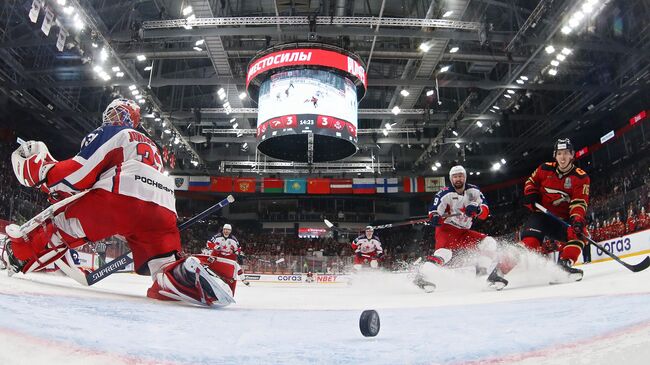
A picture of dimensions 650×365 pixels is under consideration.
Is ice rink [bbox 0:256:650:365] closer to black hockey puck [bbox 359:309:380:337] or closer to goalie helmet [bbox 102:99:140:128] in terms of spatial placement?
black hockey puck [bbox 359:309:380:337]

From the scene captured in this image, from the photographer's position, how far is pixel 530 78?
482 inches

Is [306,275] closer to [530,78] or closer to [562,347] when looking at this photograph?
[530,78]

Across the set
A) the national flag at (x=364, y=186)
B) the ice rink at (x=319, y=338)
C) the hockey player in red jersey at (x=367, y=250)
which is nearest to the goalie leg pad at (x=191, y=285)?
the ice rink at (x=319, y=338)

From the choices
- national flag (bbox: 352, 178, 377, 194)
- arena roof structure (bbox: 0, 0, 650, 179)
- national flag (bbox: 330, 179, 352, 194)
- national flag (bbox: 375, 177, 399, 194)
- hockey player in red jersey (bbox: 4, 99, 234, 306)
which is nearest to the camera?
hockey player in red jersey (bbox: 4, 99, 234, 306)

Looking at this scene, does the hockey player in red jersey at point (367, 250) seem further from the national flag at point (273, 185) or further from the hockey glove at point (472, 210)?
the national flag at point (273, 185)

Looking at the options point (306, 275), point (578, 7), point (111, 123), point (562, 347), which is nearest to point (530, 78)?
point (578, 7)

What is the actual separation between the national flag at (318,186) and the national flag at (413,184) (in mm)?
3779

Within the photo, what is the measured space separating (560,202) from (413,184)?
55.6 ft

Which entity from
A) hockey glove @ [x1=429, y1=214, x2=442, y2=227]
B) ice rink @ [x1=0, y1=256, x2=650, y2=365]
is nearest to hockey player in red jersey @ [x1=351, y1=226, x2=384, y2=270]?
hockey glove @ [x1=429, y1=214, x2=442, y2=227]

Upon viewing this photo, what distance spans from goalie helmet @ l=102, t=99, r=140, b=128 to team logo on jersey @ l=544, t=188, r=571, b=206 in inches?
157

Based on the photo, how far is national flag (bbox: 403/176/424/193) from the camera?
21281 mm

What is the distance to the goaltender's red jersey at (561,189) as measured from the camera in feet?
14.3

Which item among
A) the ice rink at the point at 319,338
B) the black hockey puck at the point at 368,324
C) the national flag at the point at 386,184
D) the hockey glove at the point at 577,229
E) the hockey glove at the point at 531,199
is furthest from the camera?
the national flag at the point at 386,184

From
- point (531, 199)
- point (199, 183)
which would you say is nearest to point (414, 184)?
point (199, 183)
